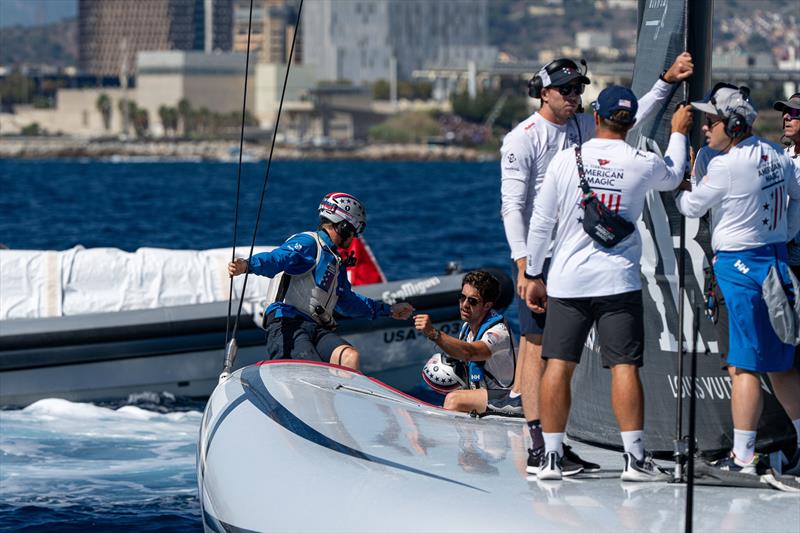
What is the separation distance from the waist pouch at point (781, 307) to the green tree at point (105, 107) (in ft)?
633

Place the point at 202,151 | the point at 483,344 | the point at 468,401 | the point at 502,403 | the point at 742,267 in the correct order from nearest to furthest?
1. the point at 742,267
2. the point at 502,403
3. the point at 468,401
4. the point at 483,344
5. the point at 202,151

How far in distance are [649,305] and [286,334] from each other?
2702 millimetres

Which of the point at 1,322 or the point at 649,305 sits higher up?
the point at 649,305

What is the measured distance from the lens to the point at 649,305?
6750 millimetres

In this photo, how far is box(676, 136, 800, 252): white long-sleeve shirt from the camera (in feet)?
20.0

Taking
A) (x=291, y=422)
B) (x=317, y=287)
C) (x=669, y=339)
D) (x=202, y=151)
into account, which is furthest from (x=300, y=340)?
(x=202, y=151)

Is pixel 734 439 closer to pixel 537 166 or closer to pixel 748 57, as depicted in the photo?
pixel 537 166

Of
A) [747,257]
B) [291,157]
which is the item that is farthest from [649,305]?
[291,157]

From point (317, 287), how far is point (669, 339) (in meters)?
2.64

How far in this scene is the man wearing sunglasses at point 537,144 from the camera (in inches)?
257

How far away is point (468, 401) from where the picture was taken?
7758 millimetres

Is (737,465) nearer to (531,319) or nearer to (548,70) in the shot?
(531,319)

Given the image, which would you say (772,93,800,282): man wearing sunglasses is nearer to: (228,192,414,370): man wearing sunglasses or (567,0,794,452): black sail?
(567,0,794,452): black sail

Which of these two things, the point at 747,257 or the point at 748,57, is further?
the point at 748,57
